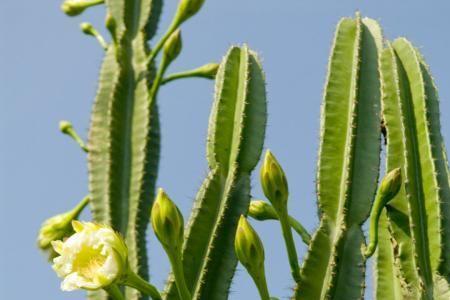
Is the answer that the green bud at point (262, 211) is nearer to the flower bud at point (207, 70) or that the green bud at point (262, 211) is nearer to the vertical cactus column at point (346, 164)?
the vertical cactus column at point (346, 164)

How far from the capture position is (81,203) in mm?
3180

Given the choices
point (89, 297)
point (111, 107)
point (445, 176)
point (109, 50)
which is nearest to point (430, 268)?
point (445, 176)

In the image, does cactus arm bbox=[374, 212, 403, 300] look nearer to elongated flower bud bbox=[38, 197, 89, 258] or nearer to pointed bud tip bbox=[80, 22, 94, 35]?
elongated flower bud bbox=[38, 197, 89, 258]

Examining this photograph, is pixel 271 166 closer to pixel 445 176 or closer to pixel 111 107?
→ pixel 445 176

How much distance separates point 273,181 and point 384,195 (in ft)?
0.94

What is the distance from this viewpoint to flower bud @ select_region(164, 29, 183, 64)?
316 cm

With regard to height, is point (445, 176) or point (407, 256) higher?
point (445, 176)

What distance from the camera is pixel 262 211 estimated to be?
258 cm

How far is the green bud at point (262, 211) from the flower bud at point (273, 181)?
43 cm

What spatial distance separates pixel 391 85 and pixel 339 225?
0.53m

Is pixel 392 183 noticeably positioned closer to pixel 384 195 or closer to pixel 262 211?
pixel 384 195

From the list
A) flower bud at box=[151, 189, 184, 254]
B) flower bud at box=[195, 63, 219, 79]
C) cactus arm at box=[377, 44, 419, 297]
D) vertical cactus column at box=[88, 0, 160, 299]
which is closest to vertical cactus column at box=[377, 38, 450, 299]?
cactus arm at box=[377, 44, 419, 297]

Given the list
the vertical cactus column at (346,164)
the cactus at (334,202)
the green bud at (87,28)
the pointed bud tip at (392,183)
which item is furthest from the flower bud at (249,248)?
the green bud at (87,28)

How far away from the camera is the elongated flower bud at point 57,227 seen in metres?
3.11
